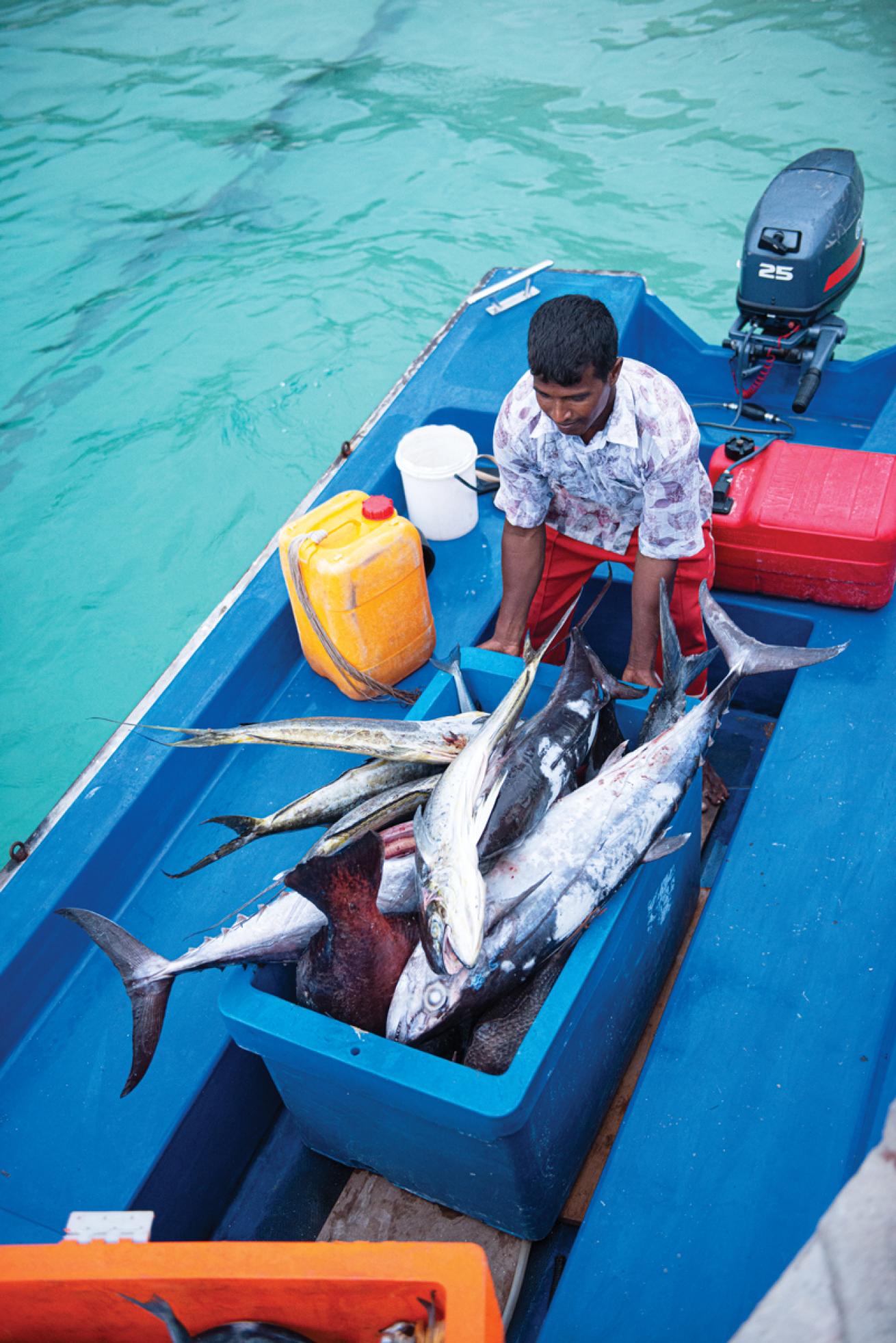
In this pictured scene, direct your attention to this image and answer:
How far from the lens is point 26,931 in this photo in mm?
2621

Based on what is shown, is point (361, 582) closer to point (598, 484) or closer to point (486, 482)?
point (598, 484)

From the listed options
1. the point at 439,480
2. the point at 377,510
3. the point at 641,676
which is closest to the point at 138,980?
the point at 377,510

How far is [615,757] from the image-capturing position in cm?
242

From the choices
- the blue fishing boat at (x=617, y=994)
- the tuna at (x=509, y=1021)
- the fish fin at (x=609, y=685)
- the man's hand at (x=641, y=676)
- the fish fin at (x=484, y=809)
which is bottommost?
the blue fishing boat at (x=617, y=994)

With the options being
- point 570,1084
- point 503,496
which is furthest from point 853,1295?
point 503,496

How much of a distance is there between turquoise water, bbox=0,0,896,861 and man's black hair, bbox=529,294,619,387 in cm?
384

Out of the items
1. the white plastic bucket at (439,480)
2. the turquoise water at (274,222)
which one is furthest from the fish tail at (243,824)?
the turquoise water at (274,222)

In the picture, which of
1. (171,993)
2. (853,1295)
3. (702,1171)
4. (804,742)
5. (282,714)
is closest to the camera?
(853,1295)

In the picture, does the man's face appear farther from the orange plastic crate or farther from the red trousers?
the orange plastic crate

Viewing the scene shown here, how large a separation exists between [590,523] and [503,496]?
1.10 feet

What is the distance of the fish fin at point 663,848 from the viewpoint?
6.94ft

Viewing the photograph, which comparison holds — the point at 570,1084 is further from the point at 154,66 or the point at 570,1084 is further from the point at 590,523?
the point at 154,66

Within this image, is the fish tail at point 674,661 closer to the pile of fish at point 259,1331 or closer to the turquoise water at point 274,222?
the pile of fish at point 259,1331

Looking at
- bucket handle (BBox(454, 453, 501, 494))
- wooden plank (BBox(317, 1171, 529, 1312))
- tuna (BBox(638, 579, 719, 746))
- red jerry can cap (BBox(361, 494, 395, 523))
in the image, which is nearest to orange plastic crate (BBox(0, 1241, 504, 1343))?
wooden plank (BBox(317, 1171, 529, 1312))
